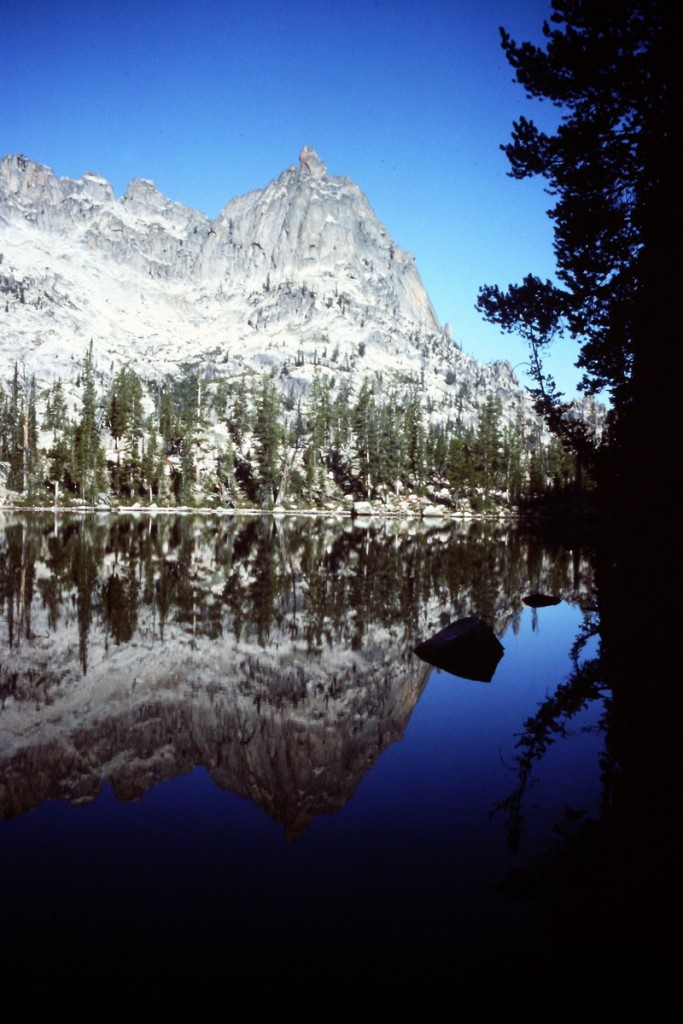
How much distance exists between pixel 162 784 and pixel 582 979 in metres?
4.94

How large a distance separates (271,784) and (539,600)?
599 inches

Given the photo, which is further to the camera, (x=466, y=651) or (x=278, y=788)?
(x=466, y=651)

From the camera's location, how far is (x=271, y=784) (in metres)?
7.26

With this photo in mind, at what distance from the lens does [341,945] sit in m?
4.36

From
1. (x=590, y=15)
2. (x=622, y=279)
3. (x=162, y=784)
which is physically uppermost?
(x=590, y=15)

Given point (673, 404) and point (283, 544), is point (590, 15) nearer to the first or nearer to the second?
point (673, 404)

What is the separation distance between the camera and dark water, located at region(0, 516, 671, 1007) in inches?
176

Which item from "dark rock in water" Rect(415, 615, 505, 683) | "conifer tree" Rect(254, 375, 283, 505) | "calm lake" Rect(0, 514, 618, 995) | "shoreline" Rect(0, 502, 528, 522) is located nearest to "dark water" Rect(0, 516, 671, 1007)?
"calm lake" Rect(0, 514, 618, 995)

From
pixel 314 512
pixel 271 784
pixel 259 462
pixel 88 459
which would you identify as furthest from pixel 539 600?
pixel 259 462

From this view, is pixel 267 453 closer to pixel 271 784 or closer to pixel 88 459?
pixel 88 459

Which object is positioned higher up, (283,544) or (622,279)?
(622,279)

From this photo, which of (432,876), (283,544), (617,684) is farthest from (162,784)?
(283,544)

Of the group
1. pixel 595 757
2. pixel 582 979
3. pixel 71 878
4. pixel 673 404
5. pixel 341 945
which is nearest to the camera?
pixel 582 979

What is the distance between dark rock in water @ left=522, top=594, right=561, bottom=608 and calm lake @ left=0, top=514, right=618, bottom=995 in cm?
279
